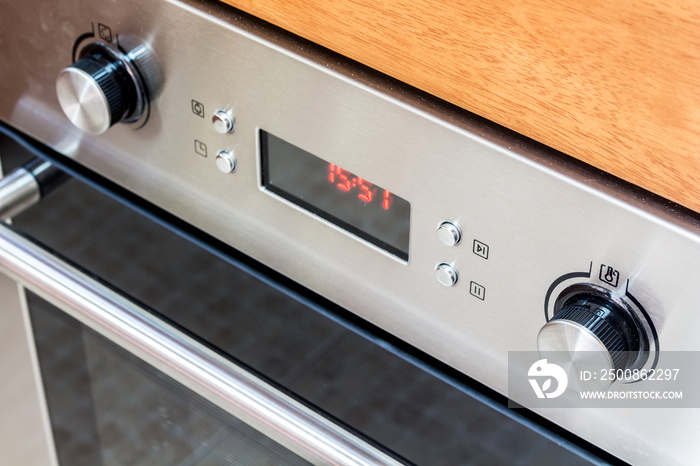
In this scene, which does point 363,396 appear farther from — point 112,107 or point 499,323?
point 112,107

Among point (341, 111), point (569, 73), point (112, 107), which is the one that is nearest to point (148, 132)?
point (112, 107)

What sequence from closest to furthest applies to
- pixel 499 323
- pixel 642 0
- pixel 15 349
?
pixel 642 0 < pixel 499 323 < pixel 15 349

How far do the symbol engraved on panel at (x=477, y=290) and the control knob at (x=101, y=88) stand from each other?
9.2 inches

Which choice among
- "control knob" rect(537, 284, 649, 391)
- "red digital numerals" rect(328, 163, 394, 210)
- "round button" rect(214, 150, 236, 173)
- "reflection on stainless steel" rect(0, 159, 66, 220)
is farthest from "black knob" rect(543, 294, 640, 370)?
"reflection on stainless steel" rect(0, 159, 66, 220)

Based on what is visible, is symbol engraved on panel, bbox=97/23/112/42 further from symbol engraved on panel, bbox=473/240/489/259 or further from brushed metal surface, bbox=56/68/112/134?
symbol engraved on panel, bbox=473/240/489/259

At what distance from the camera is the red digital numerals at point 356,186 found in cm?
42

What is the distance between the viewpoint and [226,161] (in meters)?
0.48

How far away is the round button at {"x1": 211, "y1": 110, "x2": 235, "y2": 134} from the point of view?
0.47 meters

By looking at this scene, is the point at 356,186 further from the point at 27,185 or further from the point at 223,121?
the point at 27,185

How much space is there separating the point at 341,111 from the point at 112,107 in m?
0.16

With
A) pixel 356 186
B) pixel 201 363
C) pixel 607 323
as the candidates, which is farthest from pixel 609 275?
pixel 201 363

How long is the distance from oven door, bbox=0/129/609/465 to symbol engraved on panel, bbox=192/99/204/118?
10cm

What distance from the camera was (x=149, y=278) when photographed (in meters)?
0.58

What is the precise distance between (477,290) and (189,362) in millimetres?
185
